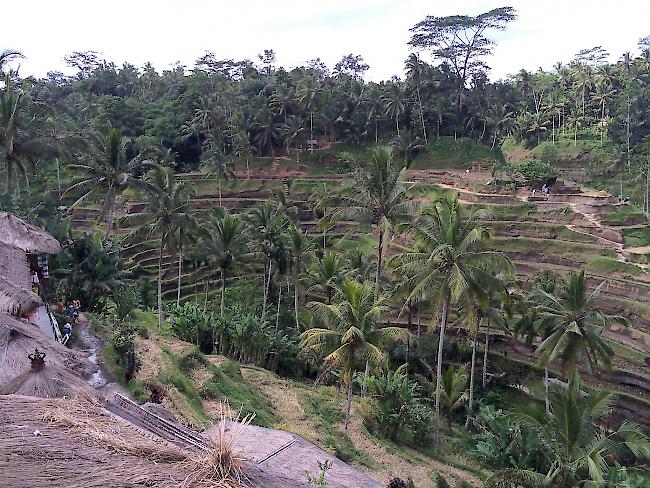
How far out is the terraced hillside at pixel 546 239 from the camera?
83.7 feet

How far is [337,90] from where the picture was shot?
54.5 m

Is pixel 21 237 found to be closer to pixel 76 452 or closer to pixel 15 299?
pixel 15 299

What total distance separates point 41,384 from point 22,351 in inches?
76.7

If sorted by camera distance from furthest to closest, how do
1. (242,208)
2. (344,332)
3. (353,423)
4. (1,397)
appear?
(242,208)
(353,423)
(344,332)
(1,397)

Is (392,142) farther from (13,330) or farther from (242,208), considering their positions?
(13,330)

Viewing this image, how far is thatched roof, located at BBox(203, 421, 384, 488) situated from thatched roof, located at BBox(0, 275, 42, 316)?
17.8 ft

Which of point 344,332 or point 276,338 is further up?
point 344,332

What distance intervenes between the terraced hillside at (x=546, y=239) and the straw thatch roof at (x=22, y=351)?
62.2 ft

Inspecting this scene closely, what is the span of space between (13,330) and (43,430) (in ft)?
17.0

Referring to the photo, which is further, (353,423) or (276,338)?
(276,338)

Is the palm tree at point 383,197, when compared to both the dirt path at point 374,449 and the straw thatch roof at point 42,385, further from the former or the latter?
the straw thatch roof at point 42,385

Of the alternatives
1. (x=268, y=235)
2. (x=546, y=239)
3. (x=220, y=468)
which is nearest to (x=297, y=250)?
(x=268, y=235)

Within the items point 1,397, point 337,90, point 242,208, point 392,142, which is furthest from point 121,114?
point 1,397

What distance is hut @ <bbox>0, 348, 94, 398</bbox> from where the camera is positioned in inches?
339
